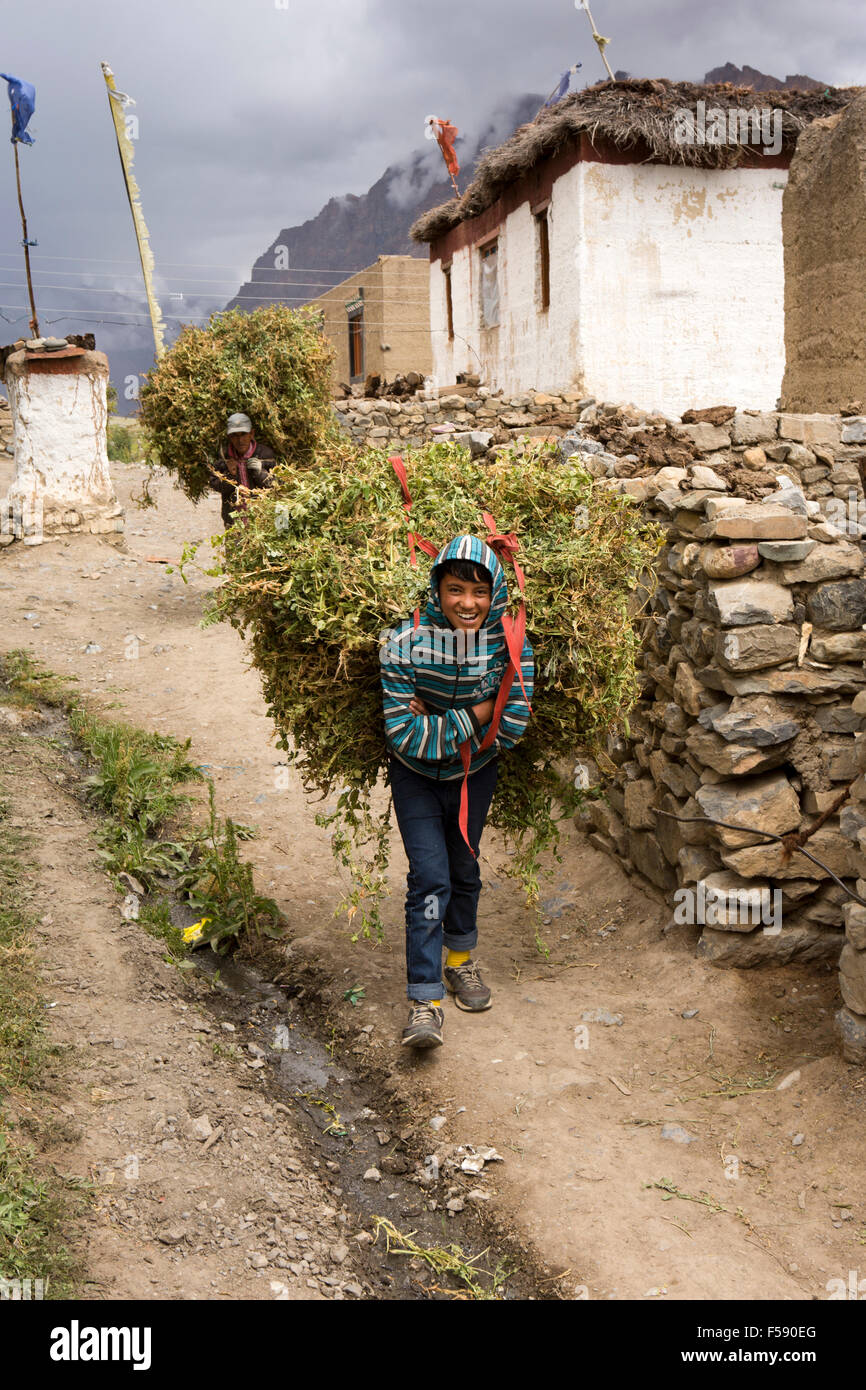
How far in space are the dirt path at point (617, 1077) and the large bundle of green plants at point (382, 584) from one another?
83 centimetres

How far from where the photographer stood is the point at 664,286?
14672mm

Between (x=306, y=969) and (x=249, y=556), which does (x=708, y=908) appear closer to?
(x=306, y=969)

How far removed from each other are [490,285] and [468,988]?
50.7 ft

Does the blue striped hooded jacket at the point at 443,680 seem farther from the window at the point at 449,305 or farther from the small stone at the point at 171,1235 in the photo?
the window at the point at 449,305

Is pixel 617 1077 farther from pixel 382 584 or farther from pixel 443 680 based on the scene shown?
pixel 382 584

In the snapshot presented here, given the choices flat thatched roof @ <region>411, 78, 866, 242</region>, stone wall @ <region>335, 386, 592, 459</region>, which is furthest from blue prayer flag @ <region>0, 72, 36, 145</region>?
flat thatched roof @ <region>411, 78, 866, 242</region>

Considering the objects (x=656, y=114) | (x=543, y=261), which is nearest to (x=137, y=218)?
(x=543, y=261)

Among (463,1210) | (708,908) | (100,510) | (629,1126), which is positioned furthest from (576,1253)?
(100,510)

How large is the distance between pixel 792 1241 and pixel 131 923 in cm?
287

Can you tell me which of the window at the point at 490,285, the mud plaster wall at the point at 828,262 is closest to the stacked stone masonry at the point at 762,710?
the mud plaster wall at the point at 828,262

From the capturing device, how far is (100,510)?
11.3 m

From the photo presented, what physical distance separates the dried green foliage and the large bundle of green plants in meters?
5.60

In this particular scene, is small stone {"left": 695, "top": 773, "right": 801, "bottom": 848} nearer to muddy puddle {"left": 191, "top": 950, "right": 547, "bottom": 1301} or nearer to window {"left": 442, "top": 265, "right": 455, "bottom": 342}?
muddy puddle {"left": 191, "top": 950, "right": 547, "bottom": 1301}

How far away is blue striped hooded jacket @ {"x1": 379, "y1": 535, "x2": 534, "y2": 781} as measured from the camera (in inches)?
142
